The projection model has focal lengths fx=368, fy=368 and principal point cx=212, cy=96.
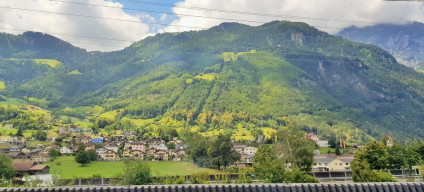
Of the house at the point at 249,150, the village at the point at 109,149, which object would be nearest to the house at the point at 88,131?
the village at the point at 109,149

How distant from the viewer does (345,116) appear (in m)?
115

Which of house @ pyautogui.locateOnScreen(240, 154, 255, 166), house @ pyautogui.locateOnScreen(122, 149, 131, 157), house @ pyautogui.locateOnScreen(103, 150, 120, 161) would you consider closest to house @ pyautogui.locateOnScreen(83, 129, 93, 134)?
house @ pyautogui.locateOnScreen(122, 149, 131, 157)

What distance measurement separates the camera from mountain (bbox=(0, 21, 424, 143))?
108m

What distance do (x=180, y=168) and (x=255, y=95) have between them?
72.2 metres

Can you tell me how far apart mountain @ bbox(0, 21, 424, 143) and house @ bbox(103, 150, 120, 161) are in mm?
27410

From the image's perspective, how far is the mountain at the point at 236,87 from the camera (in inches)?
4264

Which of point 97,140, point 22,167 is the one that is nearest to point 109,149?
point 97,140

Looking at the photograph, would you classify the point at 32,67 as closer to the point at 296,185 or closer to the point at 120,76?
the point at 120,76

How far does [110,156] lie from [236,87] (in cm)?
7089

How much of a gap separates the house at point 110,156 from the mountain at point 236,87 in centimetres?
2741

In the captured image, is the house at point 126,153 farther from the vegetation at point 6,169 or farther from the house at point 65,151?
the vegetation at point 6,169

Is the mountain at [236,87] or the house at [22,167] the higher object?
the mountain at [236,87]

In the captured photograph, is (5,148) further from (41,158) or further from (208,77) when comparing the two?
(208,77)

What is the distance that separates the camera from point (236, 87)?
427ft
